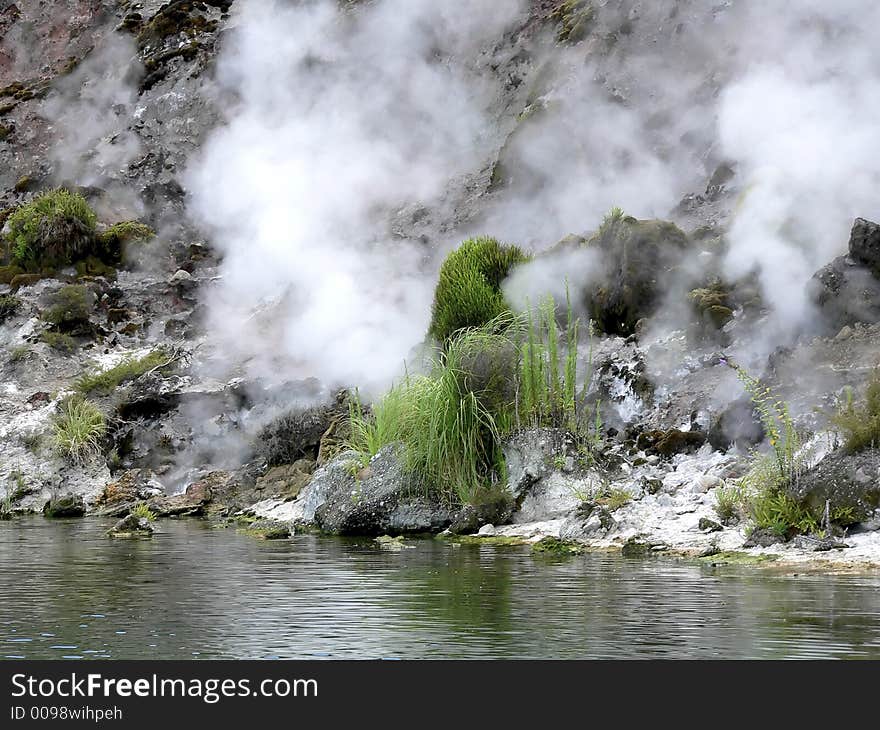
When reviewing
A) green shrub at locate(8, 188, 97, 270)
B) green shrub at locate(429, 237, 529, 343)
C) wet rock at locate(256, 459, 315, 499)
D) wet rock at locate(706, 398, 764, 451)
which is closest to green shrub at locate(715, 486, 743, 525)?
wet rock at locate(706, 398, 764, 451)

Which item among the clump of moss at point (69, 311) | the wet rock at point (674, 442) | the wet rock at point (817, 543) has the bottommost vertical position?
the wet rock at point (817, 543)

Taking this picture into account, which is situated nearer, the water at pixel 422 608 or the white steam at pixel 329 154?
the water at pixel 422 608

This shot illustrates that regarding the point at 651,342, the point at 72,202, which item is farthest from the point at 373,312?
the point at 72,202

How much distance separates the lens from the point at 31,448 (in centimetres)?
2181

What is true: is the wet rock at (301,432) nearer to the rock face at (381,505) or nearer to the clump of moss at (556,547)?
the rock face at (381,505)

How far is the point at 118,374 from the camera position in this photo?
79.6 ft

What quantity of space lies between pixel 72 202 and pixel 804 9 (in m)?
19.7

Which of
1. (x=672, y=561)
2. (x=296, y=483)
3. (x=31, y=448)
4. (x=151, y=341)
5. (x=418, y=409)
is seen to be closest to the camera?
(x=672, y=561)

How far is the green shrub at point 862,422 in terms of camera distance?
33.2 ft

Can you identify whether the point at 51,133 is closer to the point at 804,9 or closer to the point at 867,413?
the point at 804,9

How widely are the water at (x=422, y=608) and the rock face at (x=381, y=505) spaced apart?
255cm

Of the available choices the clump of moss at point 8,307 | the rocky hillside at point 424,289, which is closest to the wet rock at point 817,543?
the rocky hillside at point 424,289

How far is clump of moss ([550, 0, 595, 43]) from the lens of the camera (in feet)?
88.1

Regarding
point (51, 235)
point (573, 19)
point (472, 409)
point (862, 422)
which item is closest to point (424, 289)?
point (573, 19)
